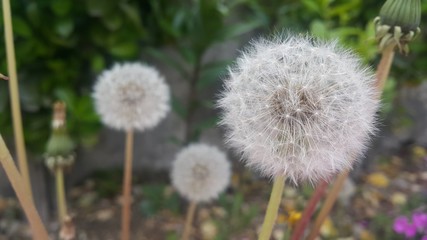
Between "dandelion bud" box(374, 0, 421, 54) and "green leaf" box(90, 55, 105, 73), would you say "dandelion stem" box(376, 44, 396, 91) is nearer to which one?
"dandelion bud" box(374, 0, 421, 54)

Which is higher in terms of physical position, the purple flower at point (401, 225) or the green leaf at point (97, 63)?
the green leaf at point (97, 63)

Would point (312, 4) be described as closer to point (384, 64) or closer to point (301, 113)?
point (384, 64)

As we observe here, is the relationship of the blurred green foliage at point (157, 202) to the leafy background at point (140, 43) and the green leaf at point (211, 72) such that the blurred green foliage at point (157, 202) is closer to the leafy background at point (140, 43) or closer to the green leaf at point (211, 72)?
the leafy background at point (140, 43)

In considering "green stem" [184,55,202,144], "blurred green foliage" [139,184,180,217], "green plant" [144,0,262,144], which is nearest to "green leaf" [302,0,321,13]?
"green plant" [144,0,262,144]

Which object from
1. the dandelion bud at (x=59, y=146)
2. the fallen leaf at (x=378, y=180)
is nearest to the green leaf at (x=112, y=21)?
the dandelion bud at (x=59, y=146)

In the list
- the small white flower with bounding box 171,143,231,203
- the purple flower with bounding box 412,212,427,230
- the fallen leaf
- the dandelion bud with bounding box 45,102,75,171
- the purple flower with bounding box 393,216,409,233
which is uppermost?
the dandelion bud with bounding box 45,102,75,171

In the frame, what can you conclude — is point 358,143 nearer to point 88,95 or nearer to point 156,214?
point 88,95
